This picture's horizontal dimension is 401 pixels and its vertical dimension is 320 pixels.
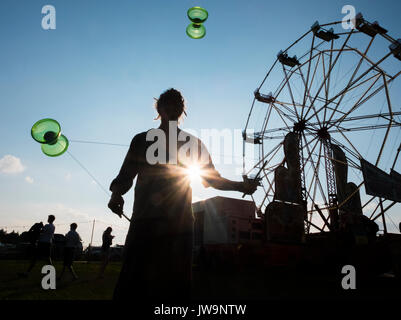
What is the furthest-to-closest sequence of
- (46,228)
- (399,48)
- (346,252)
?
(399,48) → (346,252) → (46,228)

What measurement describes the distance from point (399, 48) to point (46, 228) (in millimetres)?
18628

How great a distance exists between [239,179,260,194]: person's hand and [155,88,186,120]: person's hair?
2.40ft

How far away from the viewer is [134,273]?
1.50 metres

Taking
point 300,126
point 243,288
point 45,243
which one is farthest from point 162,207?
point 300,126

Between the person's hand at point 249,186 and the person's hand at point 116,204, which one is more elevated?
the person's hand at point 249,186

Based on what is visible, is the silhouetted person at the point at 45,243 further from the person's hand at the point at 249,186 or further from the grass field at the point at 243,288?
the person's hand at the point at 249,186

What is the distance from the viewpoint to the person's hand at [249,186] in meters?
2.02

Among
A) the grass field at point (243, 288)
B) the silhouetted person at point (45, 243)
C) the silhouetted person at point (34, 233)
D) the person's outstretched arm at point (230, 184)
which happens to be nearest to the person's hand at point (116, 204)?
the person's outstretched arm at point (230, 184)

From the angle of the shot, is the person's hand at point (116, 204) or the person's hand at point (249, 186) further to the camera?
the person's hand at point (249, 186)

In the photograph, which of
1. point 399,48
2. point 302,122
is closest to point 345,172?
point 302,122

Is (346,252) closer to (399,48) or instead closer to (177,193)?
(177,193)

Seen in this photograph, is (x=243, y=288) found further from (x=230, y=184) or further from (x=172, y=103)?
(x=172, y=103)

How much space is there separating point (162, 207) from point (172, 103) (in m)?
0.81

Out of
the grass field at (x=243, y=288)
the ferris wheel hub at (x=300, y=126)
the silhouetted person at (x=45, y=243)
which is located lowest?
the grass field at (x=243, y=288)
